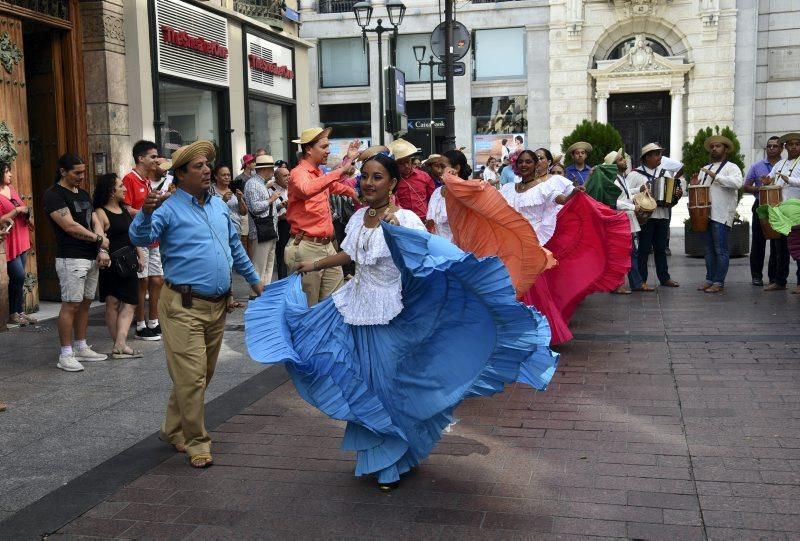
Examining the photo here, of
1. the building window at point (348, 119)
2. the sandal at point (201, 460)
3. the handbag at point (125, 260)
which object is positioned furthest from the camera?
the building window at point (348, 119)

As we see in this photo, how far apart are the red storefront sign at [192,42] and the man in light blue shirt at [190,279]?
8.49m

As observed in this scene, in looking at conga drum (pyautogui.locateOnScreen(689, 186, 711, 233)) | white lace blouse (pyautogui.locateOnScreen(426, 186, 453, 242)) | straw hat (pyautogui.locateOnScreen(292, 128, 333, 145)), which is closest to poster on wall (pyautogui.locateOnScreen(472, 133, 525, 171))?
conga drum (pyautogui.locateOnScreen(689, 186, 711, 233))

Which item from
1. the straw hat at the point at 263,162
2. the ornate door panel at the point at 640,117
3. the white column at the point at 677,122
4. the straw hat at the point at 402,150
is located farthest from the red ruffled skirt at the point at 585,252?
the ornate door panel at the point at 640,117

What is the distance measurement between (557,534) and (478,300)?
112 centimetres

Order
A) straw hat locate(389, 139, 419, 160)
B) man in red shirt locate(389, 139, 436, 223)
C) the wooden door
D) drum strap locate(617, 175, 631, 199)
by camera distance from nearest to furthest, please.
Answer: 1. straw hat locate(389, 139, 419, 160)
2. man in red shirt locate(389, 139, 436, 223)
3. the wooden door
4. drum strap locate(617, 175, 631, 199)

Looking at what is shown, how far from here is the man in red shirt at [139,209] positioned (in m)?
8.29

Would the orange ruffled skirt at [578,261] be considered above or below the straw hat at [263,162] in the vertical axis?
below

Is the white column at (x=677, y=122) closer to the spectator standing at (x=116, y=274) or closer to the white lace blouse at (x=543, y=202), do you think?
the white lace blouse at (x=543, y=202)

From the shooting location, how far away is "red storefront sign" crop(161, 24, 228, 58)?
13.0 meters

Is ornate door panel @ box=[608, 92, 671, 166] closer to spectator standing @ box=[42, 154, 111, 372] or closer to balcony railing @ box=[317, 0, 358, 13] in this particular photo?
balcony railing @ box=[317, 0, 358, 13]

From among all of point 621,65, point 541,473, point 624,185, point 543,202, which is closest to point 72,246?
point 543,202

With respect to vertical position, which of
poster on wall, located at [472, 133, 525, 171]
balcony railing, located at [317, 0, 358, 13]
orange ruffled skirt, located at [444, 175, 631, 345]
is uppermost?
balcony railing, located at [317, 0, 358, 13]

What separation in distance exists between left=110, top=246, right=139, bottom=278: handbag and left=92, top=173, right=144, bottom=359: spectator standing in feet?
0.27

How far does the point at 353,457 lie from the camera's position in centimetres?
514
